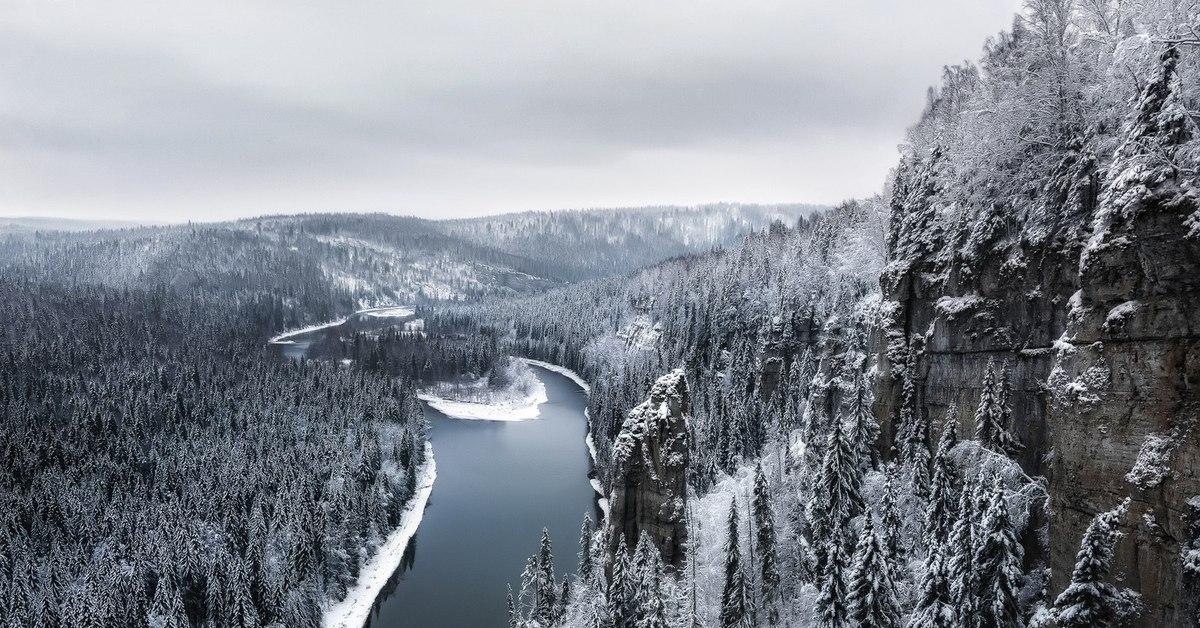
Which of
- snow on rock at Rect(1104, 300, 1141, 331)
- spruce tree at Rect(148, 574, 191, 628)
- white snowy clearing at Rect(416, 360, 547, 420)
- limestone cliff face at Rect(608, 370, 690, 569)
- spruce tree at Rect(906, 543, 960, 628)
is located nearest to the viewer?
snow on rock at Rect(1104, 300, 1141, 331)

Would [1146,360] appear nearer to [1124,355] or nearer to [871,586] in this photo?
[1124,355]

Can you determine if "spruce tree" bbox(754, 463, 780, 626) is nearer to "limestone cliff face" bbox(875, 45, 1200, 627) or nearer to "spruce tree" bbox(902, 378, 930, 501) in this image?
"spruce tree" bbox(902, 378, 930, 501)

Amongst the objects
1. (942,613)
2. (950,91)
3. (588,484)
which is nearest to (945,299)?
(942,613)

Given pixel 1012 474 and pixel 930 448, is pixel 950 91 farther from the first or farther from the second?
pixel 1012 474

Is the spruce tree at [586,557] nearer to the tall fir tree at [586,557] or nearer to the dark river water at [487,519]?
the tall fir tree at [586,557]

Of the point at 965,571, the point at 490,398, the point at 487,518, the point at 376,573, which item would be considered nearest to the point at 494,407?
the point at 490,398

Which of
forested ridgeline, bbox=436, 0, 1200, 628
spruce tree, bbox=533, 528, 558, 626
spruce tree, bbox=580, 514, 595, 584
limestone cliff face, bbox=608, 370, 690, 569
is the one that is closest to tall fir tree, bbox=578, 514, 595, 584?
spruce tree, bbox=580, 514, 595, 584

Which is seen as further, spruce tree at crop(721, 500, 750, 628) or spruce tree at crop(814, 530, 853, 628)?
spruce tree at crop(721, 500, 750, 628)
